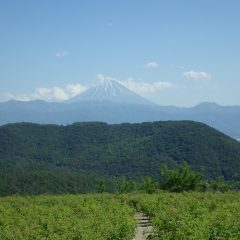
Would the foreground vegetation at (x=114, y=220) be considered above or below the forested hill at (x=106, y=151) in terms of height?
above

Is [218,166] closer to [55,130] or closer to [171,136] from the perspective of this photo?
[171,136]

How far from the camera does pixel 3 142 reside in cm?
16200

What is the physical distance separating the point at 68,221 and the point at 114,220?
1889 millimetres

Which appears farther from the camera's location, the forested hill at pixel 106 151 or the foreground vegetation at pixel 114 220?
the forested hill at pixel 106 151

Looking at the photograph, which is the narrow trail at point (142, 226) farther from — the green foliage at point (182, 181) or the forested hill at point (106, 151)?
the forested hill at point (106, 151)

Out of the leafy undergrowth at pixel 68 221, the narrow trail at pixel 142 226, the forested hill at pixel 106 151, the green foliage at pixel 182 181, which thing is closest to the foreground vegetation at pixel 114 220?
the leafy undergrowth at pixel 68 221

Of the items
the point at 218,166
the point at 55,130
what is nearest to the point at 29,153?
the point at 55,130

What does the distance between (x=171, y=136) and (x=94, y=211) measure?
136 meters

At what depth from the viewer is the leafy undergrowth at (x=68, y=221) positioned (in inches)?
595

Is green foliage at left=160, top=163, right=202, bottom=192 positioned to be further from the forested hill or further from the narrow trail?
the forested hill

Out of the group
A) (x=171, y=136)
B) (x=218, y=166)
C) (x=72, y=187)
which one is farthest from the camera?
(x=171, y=136)

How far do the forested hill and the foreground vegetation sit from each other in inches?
2433

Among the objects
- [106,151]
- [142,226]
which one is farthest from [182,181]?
[106,151]

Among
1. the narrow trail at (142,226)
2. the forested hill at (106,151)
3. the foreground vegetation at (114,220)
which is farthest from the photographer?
the forested hill at (106,151)
